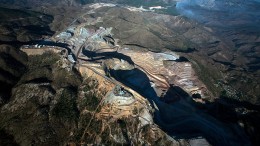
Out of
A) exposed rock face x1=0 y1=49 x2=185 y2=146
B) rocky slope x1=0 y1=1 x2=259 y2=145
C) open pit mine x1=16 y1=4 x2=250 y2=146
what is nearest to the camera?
exposed rock face x1=0 y1=49 x2=185 y2=146

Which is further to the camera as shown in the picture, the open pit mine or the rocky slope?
the open pit mine

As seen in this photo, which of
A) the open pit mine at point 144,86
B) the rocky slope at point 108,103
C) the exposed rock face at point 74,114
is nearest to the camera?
the exposed rock face at point 74,114

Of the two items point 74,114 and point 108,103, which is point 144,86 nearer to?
point 108,103

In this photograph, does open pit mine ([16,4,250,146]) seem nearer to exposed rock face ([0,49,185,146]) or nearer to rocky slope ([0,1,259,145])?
rocky slope ([0,1,259,145])

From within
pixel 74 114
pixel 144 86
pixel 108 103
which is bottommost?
pixel 144 86

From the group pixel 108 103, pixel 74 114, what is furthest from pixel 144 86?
pixel 74 114

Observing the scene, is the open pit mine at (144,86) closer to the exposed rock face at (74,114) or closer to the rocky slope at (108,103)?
the rocky slope at (108,103)

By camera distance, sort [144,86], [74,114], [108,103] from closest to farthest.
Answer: [74,114] < [108,103] < [144,86]

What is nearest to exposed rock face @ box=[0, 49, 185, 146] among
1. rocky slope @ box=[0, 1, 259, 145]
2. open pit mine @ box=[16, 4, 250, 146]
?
rocky slope @ box=[0, 1, 259, 145]

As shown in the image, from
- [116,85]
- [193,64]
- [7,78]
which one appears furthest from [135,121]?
[193,64]

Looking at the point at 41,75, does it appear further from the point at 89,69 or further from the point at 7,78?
the point at 89,69

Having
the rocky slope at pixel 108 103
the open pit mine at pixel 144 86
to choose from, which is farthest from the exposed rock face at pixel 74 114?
the open pit mine at pixel 144 86

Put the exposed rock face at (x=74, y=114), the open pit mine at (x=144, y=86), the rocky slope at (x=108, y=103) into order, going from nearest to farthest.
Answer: the exposed rock face at (x=74, y=114)
the rocky slope at (x=108, y=103)
the open pit mine at (x=144, y=86)
